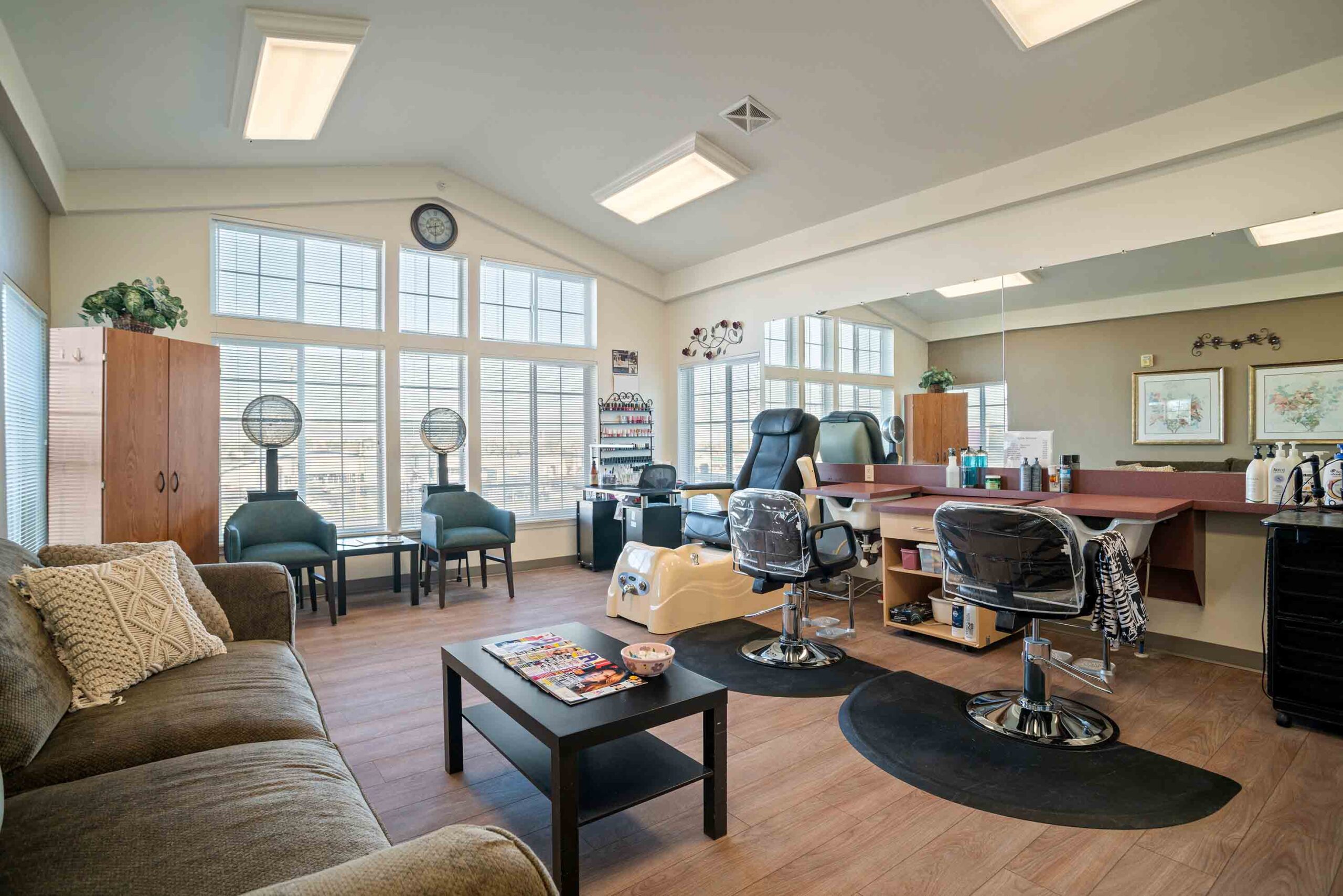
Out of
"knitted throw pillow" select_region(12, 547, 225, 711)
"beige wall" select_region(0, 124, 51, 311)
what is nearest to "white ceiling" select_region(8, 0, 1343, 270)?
"beige wall" select_region(0, 124, 51, 311)

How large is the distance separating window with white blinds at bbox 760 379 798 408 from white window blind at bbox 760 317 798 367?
149mm

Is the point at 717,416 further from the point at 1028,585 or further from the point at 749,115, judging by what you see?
Answer: the point at 1028,585

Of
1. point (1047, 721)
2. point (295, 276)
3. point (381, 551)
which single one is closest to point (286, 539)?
point (381, 551)

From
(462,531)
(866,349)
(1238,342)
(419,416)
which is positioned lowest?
(462,531)

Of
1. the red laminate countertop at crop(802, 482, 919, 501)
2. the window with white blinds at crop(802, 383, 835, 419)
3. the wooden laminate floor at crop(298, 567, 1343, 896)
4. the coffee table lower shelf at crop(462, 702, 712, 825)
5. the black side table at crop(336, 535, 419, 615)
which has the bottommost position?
the wooden laminate floor at crop(298, 567, 1343, 896)

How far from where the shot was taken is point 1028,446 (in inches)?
154

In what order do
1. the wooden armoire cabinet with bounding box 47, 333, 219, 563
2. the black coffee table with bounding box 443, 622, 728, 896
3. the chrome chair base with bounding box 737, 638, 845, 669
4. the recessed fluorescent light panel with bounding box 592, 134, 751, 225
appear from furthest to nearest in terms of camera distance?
the recessed fluorescent light panel with bounding box 592, 134, 751, 225
the wooden armoire cabinet with bounding box 47, 333, 219, 563
the chrome chair base with bounding box 737, 638, 845, 669
the black coffee table with bounding box 443, 622, 728, 896

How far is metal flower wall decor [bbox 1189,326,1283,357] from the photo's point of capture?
3.04m

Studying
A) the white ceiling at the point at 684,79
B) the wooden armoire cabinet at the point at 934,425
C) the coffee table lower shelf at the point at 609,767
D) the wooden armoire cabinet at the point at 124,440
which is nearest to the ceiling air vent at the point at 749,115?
the white ceiling at the point at 684,79

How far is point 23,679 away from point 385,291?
437cm

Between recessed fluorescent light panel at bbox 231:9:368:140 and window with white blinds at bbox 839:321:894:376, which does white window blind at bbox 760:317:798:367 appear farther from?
recessed fluorescent light panel at bbox 231:9:368:140

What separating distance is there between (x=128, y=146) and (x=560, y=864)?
4796 mm

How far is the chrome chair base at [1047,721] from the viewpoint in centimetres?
252

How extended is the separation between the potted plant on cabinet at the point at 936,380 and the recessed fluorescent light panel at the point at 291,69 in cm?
372
